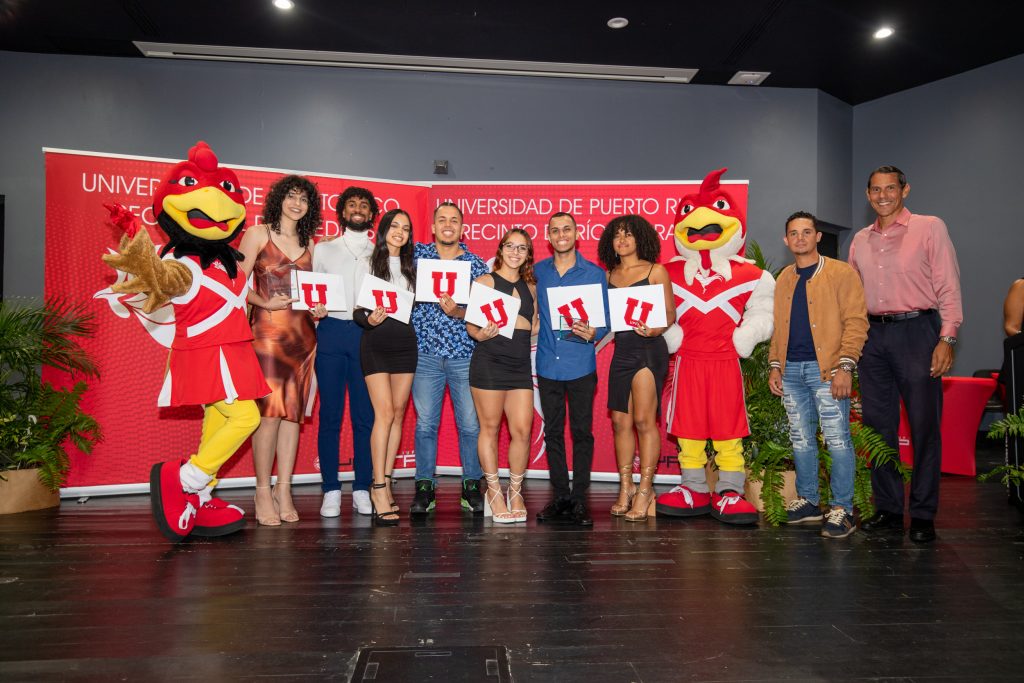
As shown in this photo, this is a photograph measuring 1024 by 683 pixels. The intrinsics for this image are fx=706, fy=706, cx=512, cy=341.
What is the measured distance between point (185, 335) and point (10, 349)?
4.98 ft

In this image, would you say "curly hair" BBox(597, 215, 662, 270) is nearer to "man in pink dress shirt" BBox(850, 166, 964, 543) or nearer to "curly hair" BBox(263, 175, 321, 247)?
"man in pink dress shirt" BBox(850, 166, 964, 543)

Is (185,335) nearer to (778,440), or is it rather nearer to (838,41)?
(778,440)

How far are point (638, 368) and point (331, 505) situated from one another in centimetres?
186

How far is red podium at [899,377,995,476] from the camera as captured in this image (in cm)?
570

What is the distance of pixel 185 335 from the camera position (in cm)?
341

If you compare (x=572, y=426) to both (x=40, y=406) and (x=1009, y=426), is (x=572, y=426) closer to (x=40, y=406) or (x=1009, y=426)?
(x=1009, y=426)

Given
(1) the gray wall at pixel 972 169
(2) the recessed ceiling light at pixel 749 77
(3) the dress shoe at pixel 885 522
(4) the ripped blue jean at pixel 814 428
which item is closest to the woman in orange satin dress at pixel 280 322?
(4) the ripped blue jean at pixel 814 428

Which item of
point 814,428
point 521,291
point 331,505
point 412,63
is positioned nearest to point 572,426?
point 521,291

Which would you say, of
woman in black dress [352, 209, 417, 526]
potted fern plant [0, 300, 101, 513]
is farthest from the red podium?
potted fern plant [0, 300, 101, 513]

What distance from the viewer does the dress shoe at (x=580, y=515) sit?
3752 millimetres

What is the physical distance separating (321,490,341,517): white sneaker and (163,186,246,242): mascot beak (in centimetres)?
151

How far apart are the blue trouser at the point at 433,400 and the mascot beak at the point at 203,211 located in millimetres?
1253

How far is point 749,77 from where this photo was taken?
6.87 metres

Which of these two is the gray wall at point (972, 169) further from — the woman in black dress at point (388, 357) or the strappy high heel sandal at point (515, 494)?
the woman in black dress at point (388, 357)
